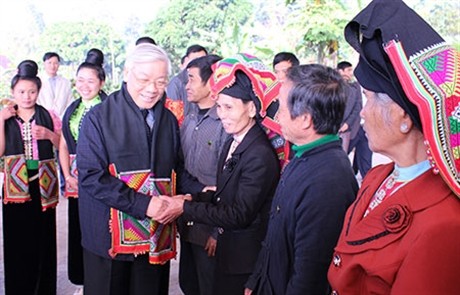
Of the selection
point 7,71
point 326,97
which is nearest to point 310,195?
point 326,97

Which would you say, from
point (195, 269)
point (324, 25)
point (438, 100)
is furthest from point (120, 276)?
point (324, 25)

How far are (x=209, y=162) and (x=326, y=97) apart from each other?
127cm

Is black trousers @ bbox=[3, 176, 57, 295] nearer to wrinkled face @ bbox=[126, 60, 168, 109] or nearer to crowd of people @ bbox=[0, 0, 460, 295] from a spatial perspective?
crowd of people @ bbox=[0, 0, 460, 295]

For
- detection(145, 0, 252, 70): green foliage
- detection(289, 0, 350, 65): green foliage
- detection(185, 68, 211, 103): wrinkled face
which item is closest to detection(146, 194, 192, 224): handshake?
detection(185, 68, 211, 103): wrinkled face

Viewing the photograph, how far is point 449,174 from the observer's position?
0.98 m

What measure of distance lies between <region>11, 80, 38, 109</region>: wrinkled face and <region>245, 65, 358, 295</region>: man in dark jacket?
1978mm

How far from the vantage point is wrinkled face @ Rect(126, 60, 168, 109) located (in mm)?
2109

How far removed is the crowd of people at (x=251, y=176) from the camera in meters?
1.02

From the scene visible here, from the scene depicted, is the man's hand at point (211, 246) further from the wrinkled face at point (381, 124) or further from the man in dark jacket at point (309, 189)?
the wrinkled face at point (381, 124)

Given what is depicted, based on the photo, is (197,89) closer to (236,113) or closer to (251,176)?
(236,113)

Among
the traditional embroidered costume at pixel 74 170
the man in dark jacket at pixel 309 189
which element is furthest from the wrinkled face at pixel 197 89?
the man in dark jacket at pixel 309 189

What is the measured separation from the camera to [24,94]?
9.84 ft

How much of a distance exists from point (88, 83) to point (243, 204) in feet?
5.86

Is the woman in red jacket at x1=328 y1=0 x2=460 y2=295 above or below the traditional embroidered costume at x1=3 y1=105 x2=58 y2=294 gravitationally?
above
